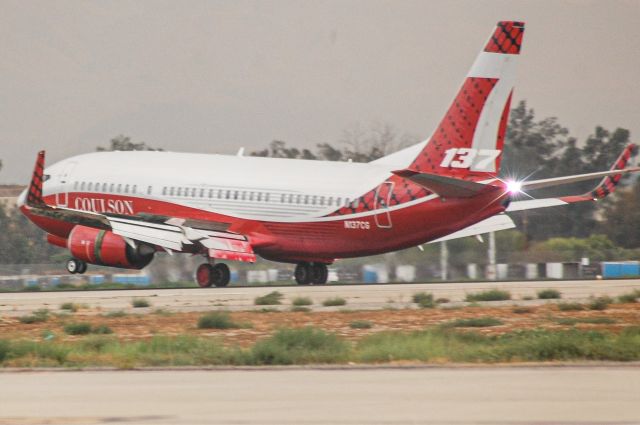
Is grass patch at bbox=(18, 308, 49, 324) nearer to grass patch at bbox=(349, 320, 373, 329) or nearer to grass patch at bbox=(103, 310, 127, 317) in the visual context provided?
grass patch at bbox=(103, 310, 127, 317)

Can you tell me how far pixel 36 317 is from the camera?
35.0 m

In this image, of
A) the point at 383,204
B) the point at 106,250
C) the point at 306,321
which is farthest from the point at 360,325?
the point at 106,250

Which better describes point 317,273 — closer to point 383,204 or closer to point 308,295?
point 383,204

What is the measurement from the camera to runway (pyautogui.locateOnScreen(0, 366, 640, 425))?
55.3 feet

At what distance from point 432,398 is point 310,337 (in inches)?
296

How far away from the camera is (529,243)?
65688 millimetres

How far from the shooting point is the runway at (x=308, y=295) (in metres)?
39.2

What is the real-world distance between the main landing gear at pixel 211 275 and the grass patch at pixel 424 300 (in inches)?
495

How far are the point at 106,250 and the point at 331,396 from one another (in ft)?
100

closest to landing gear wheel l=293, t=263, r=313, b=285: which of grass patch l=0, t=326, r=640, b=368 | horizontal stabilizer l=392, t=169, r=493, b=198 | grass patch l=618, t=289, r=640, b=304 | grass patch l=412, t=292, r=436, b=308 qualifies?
horizontal stabilizer l=392, t=169, r=493, b=198

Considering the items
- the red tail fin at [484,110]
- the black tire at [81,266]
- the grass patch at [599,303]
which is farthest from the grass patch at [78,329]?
the black tire at [81,266]

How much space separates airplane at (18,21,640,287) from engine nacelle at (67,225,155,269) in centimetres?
4

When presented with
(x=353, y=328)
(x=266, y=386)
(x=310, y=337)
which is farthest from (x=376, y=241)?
(x=266, y=386)

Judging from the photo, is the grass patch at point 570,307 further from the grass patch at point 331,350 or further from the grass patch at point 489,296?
the grass patch at point 331,350
